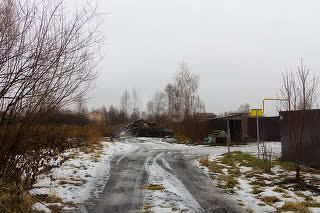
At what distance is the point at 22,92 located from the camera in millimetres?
6164

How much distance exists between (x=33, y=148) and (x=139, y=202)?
271 cm

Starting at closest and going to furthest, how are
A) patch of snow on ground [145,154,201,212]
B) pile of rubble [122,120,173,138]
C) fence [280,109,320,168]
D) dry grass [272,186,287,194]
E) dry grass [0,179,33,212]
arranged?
dry grass [0,179,33,212] → patch of snow on ground [145,154,201,212] → dry grass [272,186,287,194] → fence [280,109,320,168] → pile of rubble [122,120,173,138]

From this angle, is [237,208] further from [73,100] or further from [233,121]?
[233,121]

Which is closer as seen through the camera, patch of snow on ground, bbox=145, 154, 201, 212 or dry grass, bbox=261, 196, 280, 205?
patch of snow on ground, bbox=145, 154, 201, 212

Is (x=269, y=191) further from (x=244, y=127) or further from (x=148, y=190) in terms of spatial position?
(x=244, y=127)

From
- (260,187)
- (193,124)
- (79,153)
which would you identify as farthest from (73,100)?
(193,124)

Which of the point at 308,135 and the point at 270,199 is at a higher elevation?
the point at 308,135

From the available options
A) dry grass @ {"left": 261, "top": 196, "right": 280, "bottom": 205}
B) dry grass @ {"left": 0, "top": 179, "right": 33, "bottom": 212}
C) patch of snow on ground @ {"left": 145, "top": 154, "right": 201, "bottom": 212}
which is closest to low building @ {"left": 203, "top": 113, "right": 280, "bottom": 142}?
patch of snow on ground @ {"left": 145, "top": 154, "right": 201, "bottom": 212}

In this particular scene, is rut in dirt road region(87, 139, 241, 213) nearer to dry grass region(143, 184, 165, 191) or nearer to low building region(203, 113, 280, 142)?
dry grass region(143, 184, 165, 191)

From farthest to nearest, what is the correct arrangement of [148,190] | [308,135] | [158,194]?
[308,135], [148,190], [158,194]

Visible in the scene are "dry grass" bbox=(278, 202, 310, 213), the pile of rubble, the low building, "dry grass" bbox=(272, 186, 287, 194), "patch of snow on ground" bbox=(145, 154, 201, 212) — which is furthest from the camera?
the pile of rubble

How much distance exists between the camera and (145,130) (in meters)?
35.4

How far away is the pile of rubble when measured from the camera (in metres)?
34.4

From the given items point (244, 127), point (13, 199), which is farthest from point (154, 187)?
point (244, 127)
